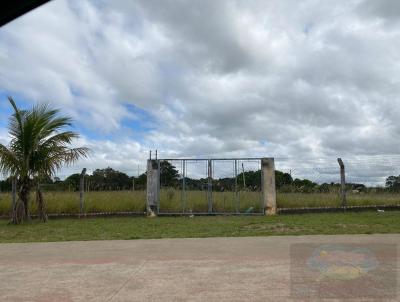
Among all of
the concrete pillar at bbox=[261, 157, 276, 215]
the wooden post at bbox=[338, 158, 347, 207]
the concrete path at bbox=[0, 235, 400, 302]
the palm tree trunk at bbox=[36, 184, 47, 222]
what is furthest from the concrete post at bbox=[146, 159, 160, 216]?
the concrete path at bbox=[0, 235, 400, 302]

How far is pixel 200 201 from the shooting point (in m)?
18.1

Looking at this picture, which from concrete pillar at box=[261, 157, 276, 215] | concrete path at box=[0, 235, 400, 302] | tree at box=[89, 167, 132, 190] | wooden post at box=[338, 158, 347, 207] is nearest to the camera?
concrete path at box=[0, 235, 400, 302]

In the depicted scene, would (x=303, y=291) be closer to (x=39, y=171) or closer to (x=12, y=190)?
(x=39, y=171)

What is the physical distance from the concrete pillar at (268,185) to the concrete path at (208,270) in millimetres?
7738

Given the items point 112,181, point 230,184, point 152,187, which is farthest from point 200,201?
point 112,181

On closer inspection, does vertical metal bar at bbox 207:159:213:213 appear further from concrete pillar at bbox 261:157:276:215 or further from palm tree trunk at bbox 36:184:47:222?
palm tree trunk at bbox 36:184:47:222

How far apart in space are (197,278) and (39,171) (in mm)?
11028

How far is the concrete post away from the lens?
17844 millimetres

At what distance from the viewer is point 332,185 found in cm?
1805

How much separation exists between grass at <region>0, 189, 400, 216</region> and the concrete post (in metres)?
0.30

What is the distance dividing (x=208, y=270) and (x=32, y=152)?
1075 cm

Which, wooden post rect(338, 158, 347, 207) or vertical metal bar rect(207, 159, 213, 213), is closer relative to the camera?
wooden post rect(338, 158, 347, 207)

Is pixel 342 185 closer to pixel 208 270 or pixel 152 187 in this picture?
pixel 152 187

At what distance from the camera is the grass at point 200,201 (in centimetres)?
1786
